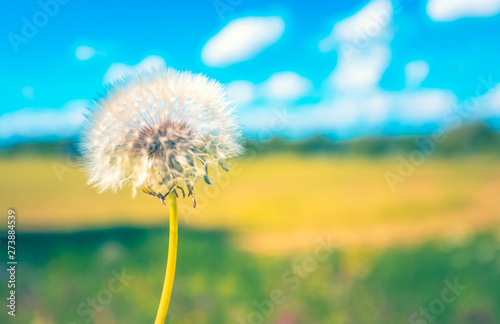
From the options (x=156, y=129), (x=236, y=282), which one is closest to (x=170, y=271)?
(x=156, y=129)

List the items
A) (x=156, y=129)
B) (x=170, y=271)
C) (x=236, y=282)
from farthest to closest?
(x=236, y=282) → (x=156, y=129) → (x=170, y=271)

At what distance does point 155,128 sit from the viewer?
83 cm

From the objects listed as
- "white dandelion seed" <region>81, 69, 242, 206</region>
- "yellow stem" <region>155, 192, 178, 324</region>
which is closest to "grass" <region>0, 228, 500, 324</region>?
"white dandelion seed" <region>81, 69, 242, 206</region>

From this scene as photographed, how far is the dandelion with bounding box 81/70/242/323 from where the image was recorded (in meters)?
0.82

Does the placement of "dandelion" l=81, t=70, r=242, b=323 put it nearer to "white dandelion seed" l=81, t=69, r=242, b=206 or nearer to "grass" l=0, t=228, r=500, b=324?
"white dandelion seed" l=81, t=69, r=242, b=206

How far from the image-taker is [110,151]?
2.89 feet

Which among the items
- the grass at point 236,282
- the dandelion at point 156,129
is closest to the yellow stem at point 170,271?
the dandelion at point 156,129

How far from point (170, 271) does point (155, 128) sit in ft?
1.04

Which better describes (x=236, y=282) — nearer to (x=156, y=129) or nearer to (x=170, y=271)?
(x=156, y=129)

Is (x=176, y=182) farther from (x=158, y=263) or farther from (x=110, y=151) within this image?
(x=158, y=263)

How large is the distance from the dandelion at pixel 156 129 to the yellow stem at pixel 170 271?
6.4 inches

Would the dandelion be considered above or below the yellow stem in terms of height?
above

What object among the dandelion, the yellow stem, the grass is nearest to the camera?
the yellow stem

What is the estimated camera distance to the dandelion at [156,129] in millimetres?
823
